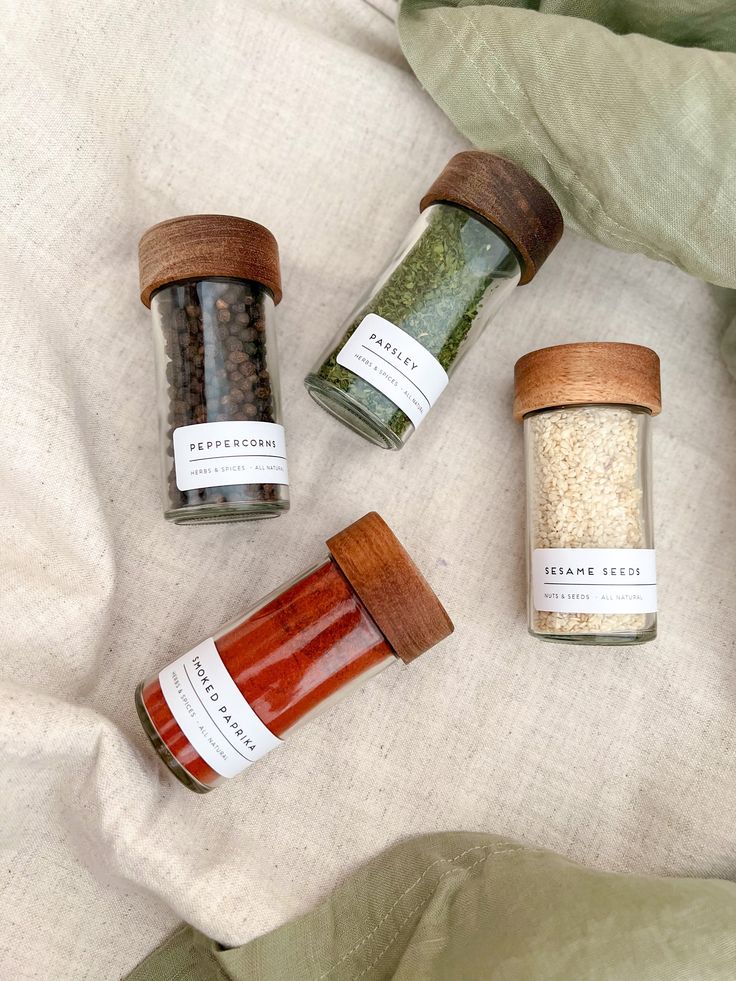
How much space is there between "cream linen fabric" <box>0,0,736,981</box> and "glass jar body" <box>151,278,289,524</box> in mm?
90

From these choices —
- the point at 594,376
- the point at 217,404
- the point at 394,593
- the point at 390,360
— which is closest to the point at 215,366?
the point at 217,404

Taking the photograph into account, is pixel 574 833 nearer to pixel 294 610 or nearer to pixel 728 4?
pixel 294 610

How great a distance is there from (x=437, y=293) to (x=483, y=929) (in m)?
0.63

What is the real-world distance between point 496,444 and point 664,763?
0.41 m

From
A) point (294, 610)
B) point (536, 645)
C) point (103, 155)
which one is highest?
point (103, 155)

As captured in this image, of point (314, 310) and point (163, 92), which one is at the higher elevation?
point (163, 92)

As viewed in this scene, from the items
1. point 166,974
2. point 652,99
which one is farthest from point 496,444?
point 166,974

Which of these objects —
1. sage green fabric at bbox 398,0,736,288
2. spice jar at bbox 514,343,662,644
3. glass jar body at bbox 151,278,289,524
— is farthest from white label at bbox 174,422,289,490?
sage green fabric at bbox 398,0,736,288

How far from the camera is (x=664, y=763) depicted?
34.9 inches

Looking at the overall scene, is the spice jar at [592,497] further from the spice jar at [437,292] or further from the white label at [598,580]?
the spice jar at [437,292]

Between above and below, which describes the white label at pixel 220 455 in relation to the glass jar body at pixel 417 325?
below

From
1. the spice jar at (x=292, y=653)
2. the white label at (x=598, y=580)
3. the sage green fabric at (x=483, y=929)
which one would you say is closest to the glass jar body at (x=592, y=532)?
the white label at (x=598, y=580)

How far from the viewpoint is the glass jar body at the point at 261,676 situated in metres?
0.74

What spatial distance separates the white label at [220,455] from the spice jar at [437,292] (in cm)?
11
